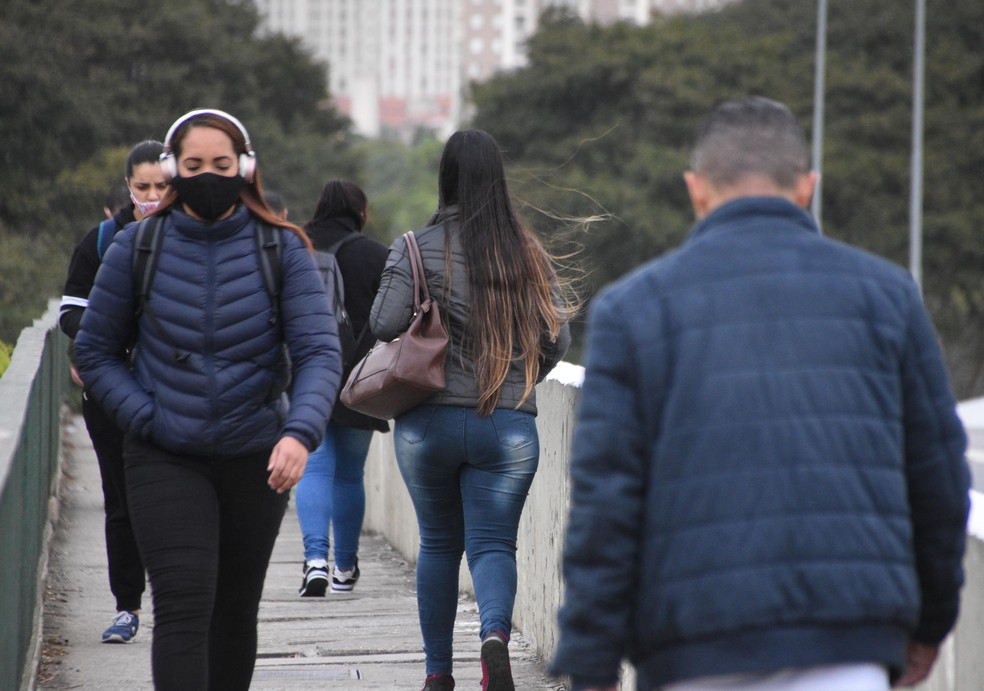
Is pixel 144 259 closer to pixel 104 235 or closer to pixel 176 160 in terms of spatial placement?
pixel 176 160

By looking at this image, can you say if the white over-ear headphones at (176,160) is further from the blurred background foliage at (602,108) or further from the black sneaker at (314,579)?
the blurred background foliage at (602,108)

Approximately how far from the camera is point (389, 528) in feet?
30.0

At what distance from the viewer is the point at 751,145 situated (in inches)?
101

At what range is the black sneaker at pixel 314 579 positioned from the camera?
280 inches

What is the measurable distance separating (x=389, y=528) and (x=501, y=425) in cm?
457

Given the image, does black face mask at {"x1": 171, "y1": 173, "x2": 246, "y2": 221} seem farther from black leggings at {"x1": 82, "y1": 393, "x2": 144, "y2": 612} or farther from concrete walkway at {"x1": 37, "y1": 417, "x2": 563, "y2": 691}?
concrete walkway at {"x1": 37, "y1": 417, "x2": 563, "y2": 691}

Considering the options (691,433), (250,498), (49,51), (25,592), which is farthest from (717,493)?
(49,51)

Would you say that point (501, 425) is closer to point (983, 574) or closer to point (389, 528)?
point (983, 574)

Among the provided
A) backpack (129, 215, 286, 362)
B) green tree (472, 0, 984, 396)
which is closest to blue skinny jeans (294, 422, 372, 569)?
backpack (129, 215, 286, 362)

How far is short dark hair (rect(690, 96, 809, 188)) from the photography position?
8.43 feet

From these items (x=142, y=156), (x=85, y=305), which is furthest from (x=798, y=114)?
(x=85, y=305)

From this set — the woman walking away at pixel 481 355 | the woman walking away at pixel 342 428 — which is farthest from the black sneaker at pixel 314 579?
the woman walking away at pixel 481 355

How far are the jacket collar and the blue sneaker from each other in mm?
4081

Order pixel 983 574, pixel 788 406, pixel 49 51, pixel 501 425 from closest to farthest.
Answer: pixel 788 406, pixel 983 574, pixel 501 425, pixel 49 51
